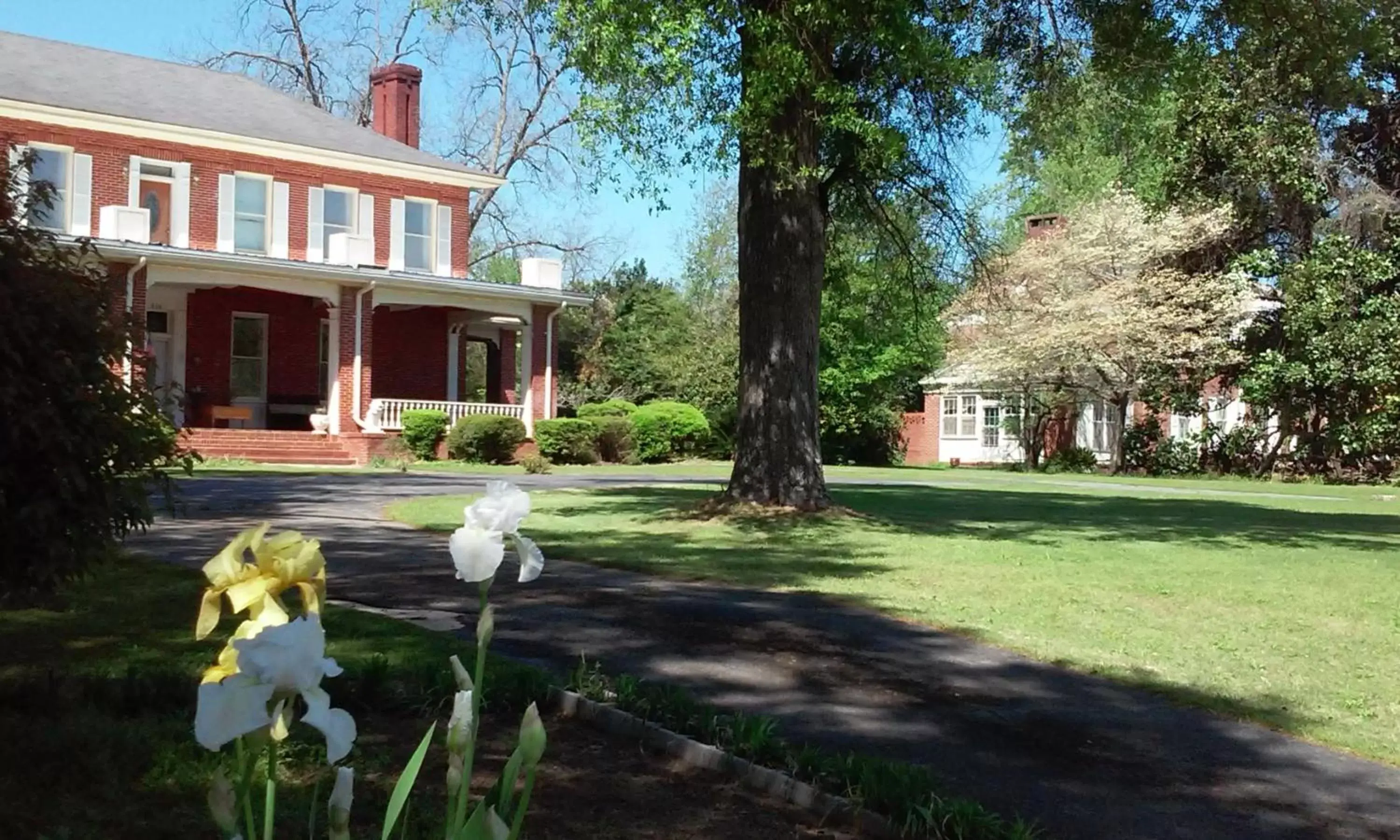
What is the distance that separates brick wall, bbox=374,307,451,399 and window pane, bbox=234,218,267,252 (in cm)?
352

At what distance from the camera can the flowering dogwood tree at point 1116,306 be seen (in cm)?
3428

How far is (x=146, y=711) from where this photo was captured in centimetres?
487

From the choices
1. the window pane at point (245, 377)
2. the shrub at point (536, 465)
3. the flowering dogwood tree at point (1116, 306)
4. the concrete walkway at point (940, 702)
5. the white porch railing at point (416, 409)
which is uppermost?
the flowering dogwood tree at point (1116, 306)

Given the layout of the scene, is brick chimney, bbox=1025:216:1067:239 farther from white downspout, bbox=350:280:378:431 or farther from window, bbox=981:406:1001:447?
white downspout, bbox=350:280:378:431

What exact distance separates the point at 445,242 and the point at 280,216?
13.1 feet

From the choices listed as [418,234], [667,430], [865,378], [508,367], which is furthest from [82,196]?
[865,378]

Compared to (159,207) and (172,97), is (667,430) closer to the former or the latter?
(159,207)

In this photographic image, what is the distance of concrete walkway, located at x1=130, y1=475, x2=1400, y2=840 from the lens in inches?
175

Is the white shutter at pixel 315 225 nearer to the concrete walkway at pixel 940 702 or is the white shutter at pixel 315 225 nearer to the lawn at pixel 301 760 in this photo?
the concrete walkway at pixel 940 702

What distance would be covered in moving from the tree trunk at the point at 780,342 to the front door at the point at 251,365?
1770 centimetres

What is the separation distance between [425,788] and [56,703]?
1.60 metres

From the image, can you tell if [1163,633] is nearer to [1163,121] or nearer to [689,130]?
[689,130]

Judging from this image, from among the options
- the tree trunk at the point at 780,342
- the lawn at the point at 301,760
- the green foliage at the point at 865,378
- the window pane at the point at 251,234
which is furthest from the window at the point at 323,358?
the lawn at the point at 301,760

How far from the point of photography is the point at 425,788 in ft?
13.9
